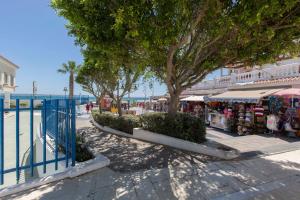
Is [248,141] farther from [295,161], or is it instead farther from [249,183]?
[249,183]

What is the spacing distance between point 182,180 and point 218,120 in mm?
10188

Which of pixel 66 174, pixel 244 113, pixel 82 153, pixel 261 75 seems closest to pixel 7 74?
pixel 82 153

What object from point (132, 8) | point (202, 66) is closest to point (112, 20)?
point (132, 8)

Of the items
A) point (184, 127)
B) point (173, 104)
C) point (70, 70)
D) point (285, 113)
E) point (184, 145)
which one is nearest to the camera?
point (184, 145)

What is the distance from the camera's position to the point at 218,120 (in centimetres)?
1445

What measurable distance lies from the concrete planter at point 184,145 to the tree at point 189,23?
3.14 m

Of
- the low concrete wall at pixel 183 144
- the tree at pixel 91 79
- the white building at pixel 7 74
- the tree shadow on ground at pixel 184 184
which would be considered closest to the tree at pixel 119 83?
the tree at pixel 91 79

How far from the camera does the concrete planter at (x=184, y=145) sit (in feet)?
23.1

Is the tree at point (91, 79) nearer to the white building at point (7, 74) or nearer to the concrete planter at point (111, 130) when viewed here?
the concrete planter at point (111, 130)

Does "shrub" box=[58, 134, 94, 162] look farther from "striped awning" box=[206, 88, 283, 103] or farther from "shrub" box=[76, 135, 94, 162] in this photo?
"striped awning" box=[206, 88, 283, 103]

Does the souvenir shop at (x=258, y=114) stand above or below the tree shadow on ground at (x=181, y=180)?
above

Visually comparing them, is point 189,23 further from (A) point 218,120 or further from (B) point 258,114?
(A) point 218,120

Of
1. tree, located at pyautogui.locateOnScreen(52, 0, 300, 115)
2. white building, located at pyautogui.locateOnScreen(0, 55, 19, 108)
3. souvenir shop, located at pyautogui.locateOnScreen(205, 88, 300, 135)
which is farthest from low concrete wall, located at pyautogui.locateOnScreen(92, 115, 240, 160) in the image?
white building, located at pyautogui.locateOnScreen(0, 55, 19, 108)

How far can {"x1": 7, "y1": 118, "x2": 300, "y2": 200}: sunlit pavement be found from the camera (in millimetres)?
4426
